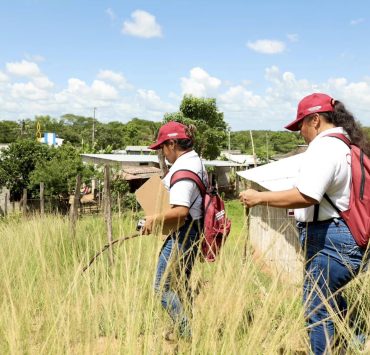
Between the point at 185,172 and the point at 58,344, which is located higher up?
the point at 185,172

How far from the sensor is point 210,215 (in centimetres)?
280

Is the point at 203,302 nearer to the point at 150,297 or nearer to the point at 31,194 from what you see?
the point at 150,297

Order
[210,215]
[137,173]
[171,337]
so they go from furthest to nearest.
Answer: [137,173] < [210,215] < [171,337]

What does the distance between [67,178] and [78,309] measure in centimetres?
A: 2338

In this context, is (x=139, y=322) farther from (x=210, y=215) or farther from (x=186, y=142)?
(x=186, y=142)

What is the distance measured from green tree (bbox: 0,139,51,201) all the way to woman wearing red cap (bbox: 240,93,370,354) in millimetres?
26808

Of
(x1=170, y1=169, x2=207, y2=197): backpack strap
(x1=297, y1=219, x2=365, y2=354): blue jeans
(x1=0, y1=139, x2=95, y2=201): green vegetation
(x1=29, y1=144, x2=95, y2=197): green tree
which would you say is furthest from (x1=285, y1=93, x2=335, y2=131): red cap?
(x1=0, y1=139, x2=95, y2=201): green vegetation

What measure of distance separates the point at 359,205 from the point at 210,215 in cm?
95

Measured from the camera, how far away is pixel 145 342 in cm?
155

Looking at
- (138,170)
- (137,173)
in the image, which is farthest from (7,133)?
(137,173)

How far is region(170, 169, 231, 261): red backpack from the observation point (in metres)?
2.73

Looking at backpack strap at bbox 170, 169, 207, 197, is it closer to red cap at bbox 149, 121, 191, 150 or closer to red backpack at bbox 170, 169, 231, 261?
red backpack at bbox 170, 169, 231, 261

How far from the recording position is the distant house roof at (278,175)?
11.1m

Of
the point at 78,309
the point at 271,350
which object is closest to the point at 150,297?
the point at 78,309
